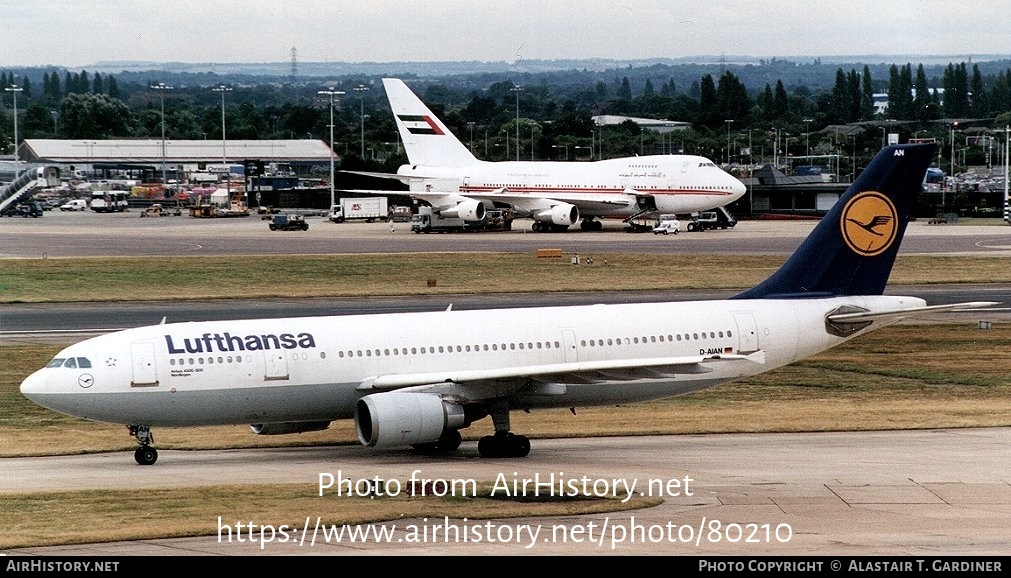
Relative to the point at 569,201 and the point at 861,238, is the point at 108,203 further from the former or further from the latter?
the point at 861,238

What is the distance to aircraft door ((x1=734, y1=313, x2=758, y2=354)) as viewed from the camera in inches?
1609

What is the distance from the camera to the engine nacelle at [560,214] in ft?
380

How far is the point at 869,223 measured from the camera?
43.2 m

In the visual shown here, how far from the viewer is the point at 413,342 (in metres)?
37.9

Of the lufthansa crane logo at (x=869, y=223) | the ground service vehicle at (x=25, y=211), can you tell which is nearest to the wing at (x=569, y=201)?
the ground service vehicle at (x=25, y=211)

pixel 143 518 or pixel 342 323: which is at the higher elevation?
pixel 342 323

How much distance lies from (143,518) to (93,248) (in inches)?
2899

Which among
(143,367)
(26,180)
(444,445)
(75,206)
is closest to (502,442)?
(444,445)

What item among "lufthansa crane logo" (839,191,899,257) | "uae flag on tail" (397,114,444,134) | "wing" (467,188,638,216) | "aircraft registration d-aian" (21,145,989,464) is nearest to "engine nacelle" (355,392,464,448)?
"aircraft registration d-aian" (21,145,989,464)

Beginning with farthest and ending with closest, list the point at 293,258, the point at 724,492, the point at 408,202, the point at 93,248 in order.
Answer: the point at 408,202, the point at 93,248, the point at 293,258, the point at 724,492

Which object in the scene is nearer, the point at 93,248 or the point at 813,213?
the point at 93,248

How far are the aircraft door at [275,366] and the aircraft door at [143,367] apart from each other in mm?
2760

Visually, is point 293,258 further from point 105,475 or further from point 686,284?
point 105,475
